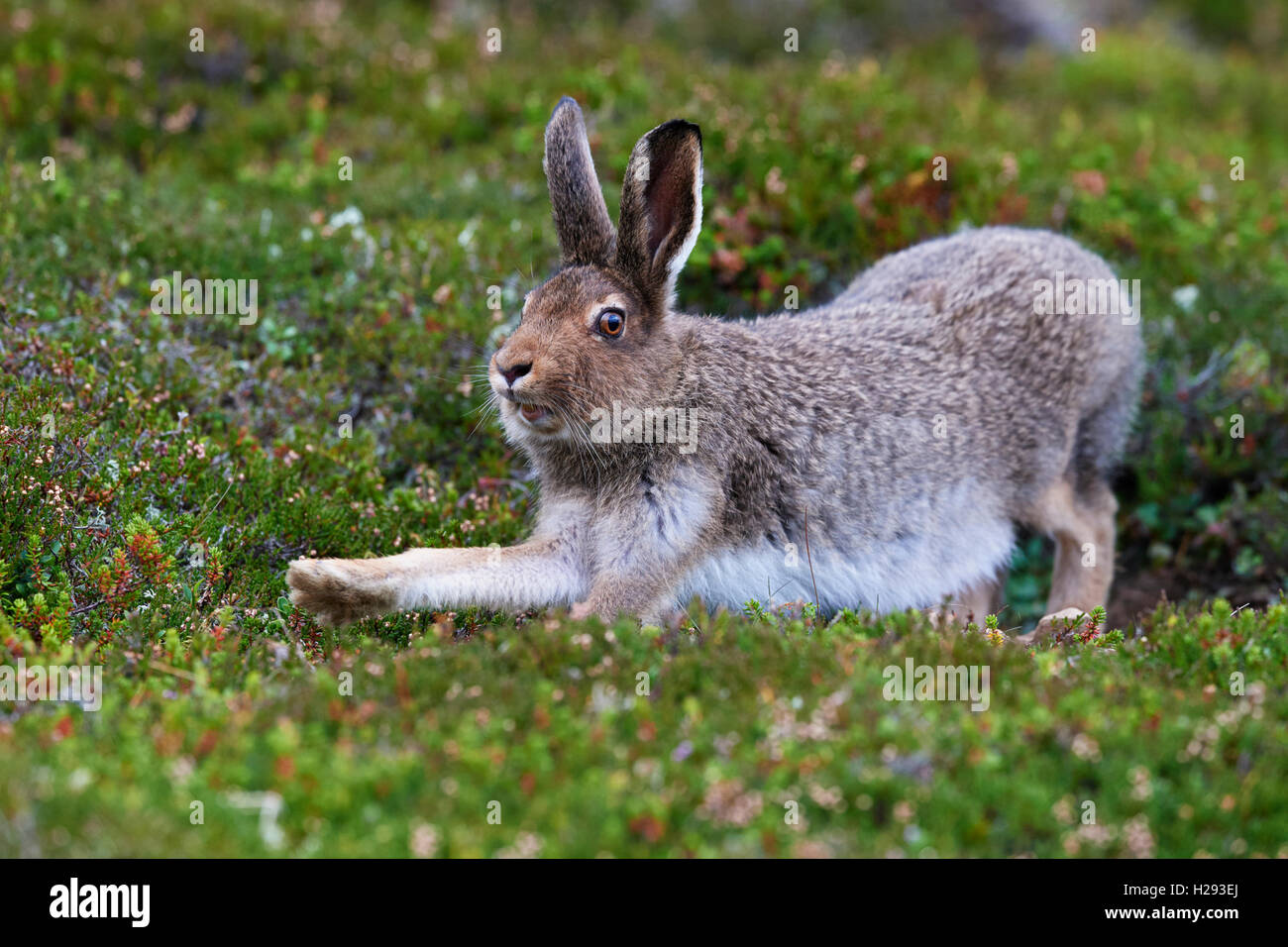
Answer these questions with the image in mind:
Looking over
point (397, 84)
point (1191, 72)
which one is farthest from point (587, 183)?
point (1191, 72)

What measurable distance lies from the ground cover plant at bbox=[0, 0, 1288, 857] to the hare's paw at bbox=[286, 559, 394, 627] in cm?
21

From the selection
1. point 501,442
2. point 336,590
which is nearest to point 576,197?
Result: point 501,442

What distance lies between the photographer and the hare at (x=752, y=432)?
7332mm

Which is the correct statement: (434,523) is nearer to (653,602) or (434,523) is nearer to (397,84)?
(653,602)

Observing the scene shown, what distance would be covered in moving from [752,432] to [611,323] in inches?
44.2

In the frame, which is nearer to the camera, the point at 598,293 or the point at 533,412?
the point at 533,412

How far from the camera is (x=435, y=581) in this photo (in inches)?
278

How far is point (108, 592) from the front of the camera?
23.6 ft

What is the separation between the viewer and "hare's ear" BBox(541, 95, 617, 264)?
302 inches

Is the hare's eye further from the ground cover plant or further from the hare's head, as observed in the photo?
the ground cover plant

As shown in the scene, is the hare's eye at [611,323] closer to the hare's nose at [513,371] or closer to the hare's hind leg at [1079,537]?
the hare's nose at [513,371]

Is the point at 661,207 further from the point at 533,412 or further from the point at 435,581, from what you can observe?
the point at 435,581

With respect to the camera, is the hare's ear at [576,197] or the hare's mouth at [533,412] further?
the hare's ear at [576,197]

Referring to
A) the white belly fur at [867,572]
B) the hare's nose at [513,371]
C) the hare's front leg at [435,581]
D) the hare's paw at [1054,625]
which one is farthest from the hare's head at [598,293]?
the hare's paw at [1054,625]
